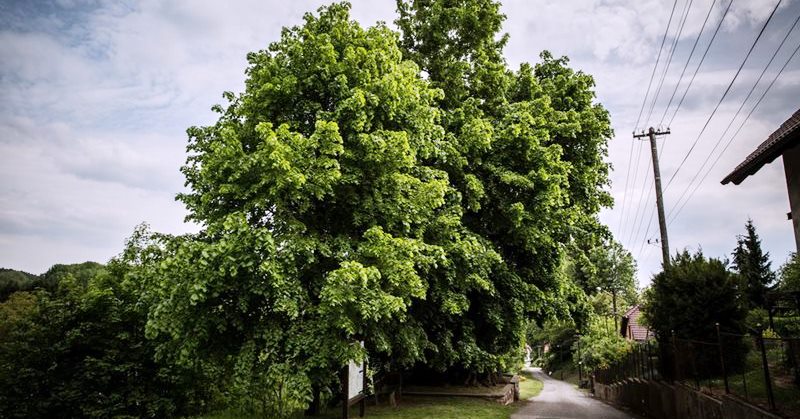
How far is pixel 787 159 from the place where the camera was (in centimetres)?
1284

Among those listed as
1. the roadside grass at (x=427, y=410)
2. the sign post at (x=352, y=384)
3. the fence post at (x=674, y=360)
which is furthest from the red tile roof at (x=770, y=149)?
the sign post at (x=352, y=384)

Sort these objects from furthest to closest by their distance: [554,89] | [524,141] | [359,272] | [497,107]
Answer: [554,89] → [497,107] → [524,141] → [359,272]

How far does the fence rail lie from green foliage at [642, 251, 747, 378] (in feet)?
0.33

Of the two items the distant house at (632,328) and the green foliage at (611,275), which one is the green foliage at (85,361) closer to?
the distant house at (632,328)

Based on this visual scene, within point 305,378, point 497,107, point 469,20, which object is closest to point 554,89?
point 497,107

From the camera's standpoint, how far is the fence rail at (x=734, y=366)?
8516 mm

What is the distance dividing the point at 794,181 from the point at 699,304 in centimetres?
407

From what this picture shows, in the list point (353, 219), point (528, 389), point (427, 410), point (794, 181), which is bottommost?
point (528, 389)

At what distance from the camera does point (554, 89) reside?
58.2ft

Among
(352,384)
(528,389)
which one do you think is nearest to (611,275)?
(528,389)

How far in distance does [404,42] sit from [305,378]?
13.5 meters

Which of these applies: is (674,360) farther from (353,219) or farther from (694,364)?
(353,219)

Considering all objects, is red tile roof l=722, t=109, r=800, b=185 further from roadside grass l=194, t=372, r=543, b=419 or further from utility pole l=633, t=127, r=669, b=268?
roadside grass l=194, t=372, r=543, b=419

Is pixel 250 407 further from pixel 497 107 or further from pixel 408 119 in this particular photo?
pixel 497 107
